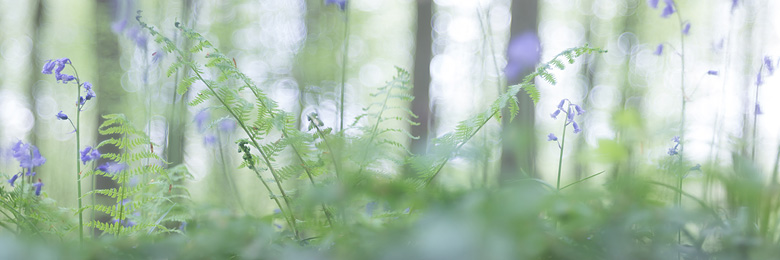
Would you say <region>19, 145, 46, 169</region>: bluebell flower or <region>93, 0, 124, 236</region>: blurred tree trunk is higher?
<region>93, 0, 124, 236</region>: blurred tree trunk

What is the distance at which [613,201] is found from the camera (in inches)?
28.6

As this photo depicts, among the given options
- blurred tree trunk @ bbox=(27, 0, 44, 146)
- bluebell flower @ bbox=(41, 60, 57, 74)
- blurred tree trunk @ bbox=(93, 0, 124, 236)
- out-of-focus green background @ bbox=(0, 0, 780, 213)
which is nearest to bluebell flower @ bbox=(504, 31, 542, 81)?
bluebell flower @ bbox=(41, 60, 57, 74)

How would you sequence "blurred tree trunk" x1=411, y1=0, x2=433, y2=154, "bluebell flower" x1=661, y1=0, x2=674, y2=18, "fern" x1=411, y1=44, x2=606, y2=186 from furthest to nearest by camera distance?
"blurred tree trunk" x1=411, y1=0, x2=433, y2=154 → "bluebell flower" x1=661, y1=0, x2=674, y2=18 → "fern" x1=411, y1=44, x2=606, y2=186

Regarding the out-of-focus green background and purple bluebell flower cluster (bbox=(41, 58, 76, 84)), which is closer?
purple bluebell flower cluster (bbox=(41, 58, 76, 84))

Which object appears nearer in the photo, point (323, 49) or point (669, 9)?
point (669, 9)

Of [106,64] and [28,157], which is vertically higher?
[106,64]

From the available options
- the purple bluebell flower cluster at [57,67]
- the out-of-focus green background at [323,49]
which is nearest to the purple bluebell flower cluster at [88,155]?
the purple bluebell flower cluster at [57,67]

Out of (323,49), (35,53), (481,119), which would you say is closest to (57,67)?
(481,119)

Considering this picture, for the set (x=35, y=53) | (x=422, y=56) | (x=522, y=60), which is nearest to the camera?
(x=522, y=60)

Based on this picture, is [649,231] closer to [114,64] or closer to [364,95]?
[114,64]

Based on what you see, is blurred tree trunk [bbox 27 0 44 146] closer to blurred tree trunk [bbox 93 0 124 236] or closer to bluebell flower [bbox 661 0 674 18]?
blurred tree trunk [bbox 93 0 124 236]

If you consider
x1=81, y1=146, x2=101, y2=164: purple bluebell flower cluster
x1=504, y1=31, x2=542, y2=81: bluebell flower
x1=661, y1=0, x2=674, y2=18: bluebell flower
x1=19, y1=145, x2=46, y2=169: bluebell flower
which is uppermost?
x1=661, y1=0, x2=674, y2=18: bluebell flower

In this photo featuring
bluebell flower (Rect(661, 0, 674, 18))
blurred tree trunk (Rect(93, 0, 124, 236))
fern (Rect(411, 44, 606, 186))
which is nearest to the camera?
fern (Rect(411, 44, 606, 186))

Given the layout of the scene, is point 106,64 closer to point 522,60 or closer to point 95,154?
point 95,154
